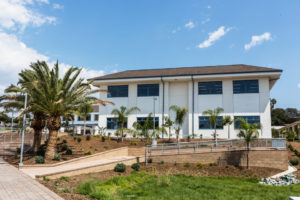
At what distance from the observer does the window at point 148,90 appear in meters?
32.2

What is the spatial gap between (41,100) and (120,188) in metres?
9.56

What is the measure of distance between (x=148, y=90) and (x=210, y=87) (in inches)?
334

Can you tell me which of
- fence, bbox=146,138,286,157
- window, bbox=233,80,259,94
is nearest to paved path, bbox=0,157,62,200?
fence, bbox=146,138,286,157

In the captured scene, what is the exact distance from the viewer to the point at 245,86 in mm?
29578

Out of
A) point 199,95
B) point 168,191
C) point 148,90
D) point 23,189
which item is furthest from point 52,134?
point 199,95

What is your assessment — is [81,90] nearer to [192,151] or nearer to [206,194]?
[192,151]

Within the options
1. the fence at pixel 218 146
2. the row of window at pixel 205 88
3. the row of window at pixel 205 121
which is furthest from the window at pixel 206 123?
the fence at pixel 218 146

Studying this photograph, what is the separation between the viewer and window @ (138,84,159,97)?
106 ft

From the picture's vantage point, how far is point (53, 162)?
15938 millimetres

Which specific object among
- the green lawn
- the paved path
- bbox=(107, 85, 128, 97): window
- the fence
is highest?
bbox=(107, 85, 128, 97): window

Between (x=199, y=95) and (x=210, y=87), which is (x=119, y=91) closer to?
(x=199, y=95)

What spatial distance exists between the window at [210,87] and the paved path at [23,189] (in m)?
24.0

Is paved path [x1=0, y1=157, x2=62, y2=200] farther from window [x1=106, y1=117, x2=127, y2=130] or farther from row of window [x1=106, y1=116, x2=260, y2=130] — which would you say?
window [x1=106, y1=117, x2=127, y2=130]

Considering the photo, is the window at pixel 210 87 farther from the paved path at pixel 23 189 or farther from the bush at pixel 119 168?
the paved path at pixel 23 189
